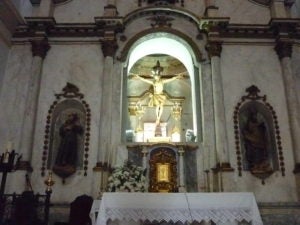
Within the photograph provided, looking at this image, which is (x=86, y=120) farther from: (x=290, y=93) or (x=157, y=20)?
(x=290, y=93)

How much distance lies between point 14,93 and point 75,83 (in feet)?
4.76

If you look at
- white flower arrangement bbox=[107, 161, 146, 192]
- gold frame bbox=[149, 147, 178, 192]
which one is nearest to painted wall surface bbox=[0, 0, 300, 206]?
gold frame bbox=[149, 147, 178, 192]

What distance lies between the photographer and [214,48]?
921 centimetres

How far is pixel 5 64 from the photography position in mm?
9180

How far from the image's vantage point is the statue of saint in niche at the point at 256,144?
823cm

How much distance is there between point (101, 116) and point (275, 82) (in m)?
4.23

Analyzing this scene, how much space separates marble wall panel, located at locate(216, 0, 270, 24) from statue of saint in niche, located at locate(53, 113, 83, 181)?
4.74 meters

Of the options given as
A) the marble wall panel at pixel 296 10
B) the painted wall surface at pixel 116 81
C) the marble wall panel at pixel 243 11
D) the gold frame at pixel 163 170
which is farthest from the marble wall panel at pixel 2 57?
the marble wall panel at pixel 296 10

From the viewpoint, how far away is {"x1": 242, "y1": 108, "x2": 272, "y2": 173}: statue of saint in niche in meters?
8.23

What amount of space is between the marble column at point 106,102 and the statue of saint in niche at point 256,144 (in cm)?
309

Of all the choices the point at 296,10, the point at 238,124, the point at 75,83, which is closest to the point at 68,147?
the point at 75,83

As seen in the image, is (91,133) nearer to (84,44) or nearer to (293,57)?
(84,44)

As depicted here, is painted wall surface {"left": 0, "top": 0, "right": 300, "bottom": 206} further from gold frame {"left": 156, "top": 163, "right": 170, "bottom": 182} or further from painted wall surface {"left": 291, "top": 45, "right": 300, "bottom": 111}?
gold frame {"left": 156, "top": 163, "right": 170, "bottom": 182}

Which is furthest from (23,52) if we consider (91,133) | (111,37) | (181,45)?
(181,45)
